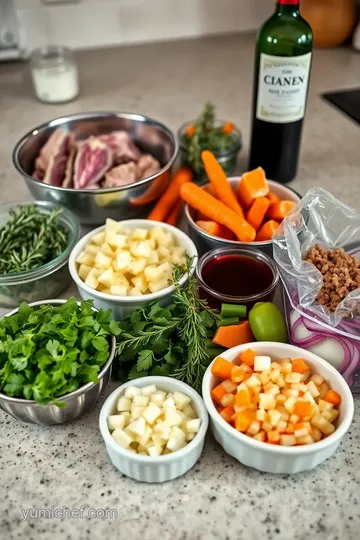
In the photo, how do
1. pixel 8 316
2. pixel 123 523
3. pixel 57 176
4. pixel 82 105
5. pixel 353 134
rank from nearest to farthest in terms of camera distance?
pixel 123 523
pixel 8 316
pixel 57 176
pixel 353 134
pixel 82 105

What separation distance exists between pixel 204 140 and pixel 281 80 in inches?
10.3

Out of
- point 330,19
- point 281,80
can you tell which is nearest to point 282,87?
point 281,80

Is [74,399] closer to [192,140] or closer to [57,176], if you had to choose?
[57,176]

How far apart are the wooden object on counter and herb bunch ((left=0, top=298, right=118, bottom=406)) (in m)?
1.56

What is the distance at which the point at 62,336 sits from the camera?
81cm

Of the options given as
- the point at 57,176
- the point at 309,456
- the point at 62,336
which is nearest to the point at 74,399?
the point at 62,336

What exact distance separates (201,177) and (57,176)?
13.5 inches

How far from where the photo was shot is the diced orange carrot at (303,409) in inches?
30.5

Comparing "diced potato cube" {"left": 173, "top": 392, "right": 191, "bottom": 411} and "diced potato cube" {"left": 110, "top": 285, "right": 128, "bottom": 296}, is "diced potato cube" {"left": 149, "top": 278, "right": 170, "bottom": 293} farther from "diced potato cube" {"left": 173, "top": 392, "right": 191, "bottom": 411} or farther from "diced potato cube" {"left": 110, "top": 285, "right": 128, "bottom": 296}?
"diced potato cube" {"left": 173, "top": 392, "right": 191, "bottom": 411}

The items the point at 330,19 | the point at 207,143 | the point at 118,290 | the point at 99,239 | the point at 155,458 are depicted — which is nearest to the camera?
the point at 155,458

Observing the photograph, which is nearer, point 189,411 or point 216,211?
point 189,411

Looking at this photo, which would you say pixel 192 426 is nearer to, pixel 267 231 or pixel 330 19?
pixel 267 231

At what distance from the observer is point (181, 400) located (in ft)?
2.68

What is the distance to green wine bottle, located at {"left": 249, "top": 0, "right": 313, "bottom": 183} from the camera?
3.75 ft
